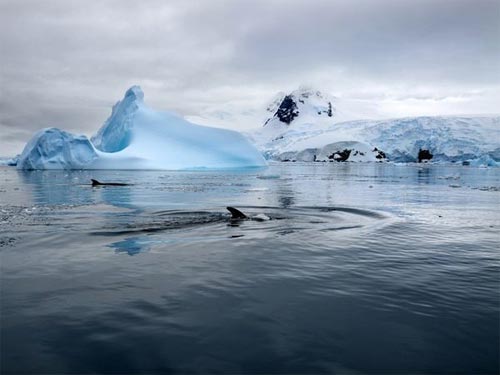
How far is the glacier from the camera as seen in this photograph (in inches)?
2190

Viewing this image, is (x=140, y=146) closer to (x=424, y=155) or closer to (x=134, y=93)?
(x=134, y=93)

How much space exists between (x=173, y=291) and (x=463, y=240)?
8.39 meters

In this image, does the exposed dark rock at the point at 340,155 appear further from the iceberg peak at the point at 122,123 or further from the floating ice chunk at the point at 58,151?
the floating ice chunk at the point at 58,151

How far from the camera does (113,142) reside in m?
63.6

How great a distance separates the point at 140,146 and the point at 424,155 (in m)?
81.8

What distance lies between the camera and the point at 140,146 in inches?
2381

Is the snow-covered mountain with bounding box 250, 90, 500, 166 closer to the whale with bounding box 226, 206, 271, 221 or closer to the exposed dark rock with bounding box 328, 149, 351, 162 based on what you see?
the exposed dark rock with bounding box 328, 149, 351, 162

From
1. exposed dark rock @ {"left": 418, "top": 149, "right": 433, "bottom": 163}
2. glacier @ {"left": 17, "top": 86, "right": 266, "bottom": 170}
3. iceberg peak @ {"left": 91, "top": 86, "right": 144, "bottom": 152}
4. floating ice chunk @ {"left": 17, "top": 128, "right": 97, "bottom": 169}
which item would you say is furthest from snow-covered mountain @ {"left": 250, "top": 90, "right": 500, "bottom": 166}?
floating ice chunk @ {"left": 17, "top": 128, "right": 97, "bottom": 169}

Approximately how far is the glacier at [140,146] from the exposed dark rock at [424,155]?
204 feet

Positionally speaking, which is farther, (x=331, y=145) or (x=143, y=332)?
(x=331, y=145)

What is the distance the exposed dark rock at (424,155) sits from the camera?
112m

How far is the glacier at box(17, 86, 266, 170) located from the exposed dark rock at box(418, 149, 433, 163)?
204ft

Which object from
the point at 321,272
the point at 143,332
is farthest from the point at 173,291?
the point at 321,272

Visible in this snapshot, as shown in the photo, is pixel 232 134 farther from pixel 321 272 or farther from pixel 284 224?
pixel 321 272
